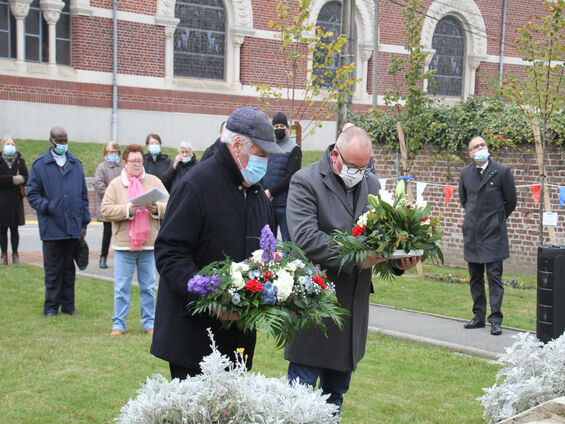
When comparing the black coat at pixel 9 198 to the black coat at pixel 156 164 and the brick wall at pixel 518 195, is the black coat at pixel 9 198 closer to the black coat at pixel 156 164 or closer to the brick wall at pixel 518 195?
the black coat at pixel 156 164

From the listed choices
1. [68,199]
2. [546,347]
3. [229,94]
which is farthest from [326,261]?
A: [229,94]

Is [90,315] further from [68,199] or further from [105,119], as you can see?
[105,119]

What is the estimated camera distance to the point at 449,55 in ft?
113

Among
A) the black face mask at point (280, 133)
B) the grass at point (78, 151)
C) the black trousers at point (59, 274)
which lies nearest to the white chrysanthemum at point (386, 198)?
the black trousers at point (59, 274)

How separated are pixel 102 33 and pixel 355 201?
22.9m

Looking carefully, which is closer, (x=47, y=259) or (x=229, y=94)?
(x=47, y=259)

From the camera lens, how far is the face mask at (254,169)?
4.04 m

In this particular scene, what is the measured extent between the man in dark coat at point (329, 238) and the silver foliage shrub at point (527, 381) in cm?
101

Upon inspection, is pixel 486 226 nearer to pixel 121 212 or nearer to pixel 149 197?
pixel 149 197

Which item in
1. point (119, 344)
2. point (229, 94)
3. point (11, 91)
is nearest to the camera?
point (119, 344)

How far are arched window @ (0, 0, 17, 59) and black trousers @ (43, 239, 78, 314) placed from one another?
57.9ft

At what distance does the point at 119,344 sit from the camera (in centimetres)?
802

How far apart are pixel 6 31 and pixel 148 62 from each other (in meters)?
4.98

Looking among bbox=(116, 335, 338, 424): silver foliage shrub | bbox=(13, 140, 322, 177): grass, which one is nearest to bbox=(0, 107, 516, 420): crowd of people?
bbox=(116, 335, 338, 424): silver foliage shrub
